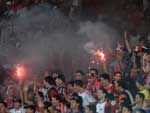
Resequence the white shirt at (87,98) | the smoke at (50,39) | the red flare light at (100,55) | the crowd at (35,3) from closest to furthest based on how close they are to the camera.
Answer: the white shirt at (87,98), the red flare light at (100,55), the smoke at (50,39), the crowd at (35,3)

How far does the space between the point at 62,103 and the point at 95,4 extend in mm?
4046

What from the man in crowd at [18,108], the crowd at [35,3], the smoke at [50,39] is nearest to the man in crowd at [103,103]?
the man in crowd at [18,108]

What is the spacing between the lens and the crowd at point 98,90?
336 inches

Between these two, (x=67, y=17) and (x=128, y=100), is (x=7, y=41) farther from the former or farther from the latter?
(x=128, y=100)

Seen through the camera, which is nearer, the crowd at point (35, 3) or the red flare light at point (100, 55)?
the red flare light at point (100, 55)

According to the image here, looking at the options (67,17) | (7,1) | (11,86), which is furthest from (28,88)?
(7,1)

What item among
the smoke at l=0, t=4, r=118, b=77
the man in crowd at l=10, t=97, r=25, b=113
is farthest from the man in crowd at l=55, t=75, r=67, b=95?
the smoke at l=0, t=4, r=118, b=77

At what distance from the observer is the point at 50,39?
12750mm

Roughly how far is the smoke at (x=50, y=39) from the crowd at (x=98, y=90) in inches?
35.6

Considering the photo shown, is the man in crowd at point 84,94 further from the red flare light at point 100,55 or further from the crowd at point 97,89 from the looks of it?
the red flare light at point 100,55

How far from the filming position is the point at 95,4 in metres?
12.6

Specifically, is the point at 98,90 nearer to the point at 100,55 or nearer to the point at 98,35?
the point at 100,55

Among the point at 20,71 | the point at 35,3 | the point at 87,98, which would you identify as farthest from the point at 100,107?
the point at 35,3

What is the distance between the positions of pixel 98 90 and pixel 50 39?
4174mm
